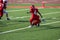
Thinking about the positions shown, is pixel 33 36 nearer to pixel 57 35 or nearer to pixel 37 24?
pixel 57 35

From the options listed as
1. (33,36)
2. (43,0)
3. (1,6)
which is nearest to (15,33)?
(33,36)

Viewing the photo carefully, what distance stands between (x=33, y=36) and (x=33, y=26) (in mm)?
3057

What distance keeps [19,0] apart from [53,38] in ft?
93.2

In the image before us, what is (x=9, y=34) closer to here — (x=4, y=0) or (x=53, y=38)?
(x=53, y=38)

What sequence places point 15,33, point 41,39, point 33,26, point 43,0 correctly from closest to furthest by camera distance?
point 41,39 < point 15,33 < point 33,26 < point 43,0

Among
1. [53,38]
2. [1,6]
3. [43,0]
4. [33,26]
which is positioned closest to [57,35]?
[53,38]

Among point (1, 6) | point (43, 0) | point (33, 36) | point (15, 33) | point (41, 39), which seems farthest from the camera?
point (43, 0)

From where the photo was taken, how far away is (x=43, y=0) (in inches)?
1528

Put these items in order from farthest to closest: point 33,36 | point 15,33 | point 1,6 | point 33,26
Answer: point 1,6 < point 33,26 < point 15,33 < point 33,36

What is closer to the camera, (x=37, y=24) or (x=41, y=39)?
(x=41, y=39)

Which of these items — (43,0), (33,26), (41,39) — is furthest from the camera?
(43,0)

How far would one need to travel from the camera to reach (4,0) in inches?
733

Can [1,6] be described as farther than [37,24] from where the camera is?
Yes

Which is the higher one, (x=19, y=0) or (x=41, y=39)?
(x=41, y=39)
